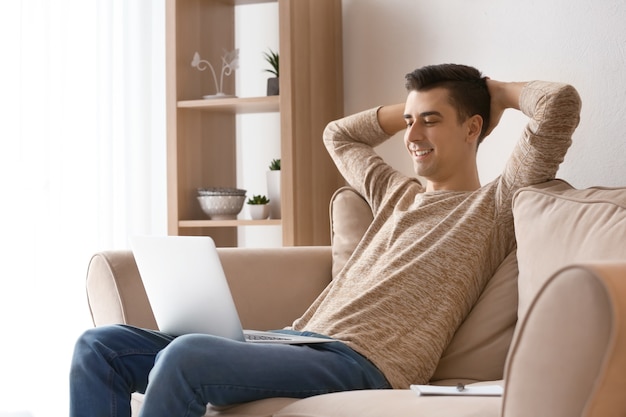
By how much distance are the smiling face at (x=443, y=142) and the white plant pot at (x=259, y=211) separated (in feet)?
2.87

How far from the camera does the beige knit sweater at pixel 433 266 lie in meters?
1.92

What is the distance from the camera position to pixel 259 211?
2996mm

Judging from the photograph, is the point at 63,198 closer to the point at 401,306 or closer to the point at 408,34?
the point at 408,34

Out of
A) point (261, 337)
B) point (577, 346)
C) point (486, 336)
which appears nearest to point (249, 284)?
point (261, 337)

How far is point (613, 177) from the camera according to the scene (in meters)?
A: 2.39

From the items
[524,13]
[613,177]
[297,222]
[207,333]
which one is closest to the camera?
[207,333]

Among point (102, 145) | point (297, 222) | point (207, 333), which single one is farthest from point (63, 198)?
point (207, 333)

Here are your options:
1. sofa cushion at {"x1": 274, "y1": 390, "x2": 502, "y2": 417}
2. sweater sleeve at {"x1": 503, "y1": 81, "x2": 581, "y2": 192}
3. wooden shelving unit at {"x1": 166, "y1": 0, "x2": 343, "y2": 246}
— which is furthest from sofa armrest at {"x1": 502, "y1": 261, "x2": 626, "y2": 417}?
wooden shelving unit at {"x1": 166, "y1": 0, "x2": 343, "y2": 246}

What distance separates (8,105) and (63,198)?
39 cm

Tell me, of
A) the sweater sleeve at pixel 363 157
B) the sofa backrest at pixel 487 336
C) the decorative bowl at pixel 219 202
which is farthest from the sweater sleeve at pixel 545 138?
the decorative bowl at pixel 219 202

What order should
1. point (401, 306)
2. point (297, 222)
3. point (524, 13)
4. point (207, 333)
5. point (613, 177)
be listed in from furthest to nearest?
point (297, 222) → point (524, 13) → point (613, 177) → point (401, 306) → point (207, 333)

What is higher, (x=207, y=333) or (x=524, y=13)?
(x=524, y=13)

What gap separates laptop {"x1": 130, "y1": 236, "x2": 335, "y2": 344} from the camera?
68.4 inches

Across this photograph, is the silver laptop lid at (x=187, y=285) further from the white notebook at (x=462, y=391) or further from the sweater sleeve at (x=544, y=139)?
the sweater sleeve at (x=544, y=139)
